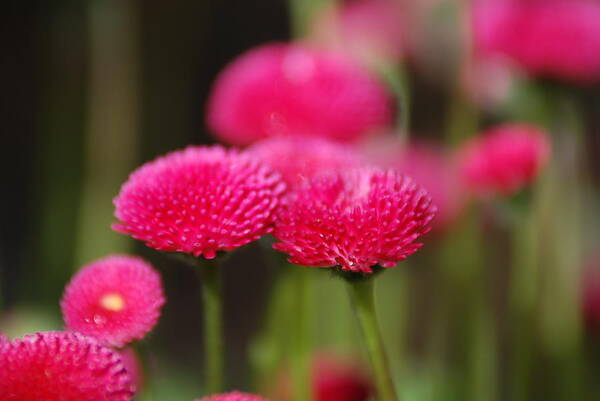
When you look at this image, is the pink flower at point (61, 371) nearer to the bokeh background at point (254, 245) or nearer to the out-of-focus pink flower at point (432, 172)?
the bokeh background at point (254, 245)

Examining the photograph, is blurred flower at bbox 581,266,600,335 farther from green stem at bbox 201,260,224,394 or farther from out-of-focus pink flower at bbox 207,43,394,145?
green stem at bbox 201,260,224,394

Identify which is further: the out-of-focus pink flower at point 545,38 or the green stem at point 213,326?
the out-of-focus pink flower at point 545,38

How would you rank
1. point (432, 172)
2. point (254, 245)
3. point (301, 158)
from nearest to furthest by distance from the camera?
point (301, 158) → point (432, 172) → point (254, 245)

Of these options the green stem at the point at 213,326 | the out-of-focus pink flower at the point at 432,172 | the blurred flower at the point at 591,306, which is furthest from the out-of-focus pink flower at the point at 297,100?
the blurred flower at the point at 591,306

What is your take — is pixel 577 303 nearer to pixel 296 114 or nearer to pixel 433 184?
pixel 433 184

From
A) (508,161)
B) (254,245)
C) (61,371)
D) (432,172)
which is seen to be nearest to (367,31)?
(432,172)

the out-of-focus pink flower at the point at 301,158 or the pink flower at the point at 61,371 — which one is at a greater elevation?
the out-of-focus pink flower at the point at 301,158

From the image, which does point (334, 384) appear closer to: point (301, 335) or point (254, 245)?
point (301, 335)
